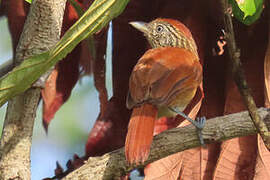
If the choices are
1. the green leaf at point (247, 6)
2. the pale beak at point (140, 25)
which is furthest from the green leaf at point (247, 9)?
the pale beak at point (140, 25)

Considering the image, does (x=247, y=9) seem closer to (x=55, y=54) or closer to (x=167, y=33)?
(x=55, y=54)

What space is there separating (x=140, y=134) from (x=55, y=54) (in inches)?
18.4

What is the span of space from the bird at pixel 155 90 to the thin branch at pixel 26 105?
35 cm

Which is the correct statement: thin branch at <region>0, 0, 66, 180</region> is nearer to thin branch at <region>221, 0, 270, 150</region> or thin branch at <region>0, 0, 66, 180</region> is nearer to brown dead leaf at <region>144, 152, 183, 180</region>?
brown dead leaf at <region>144, 152, 183, 180</region>

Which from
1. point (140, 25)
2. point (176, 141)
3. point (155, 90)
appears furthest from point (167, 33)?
point (176, 141)

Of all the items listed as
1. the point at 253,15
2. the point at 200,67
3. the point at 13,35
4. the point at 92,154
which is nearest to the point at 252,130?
the point at 253,15

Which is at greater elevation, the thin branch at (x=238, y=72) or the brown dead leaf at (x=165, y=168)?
the thin branch at (x=238, y=72)

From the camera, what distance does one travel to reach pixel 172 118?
247 cm

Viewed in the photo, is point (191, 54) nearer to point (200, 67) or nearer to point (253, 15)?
point (200, 67)

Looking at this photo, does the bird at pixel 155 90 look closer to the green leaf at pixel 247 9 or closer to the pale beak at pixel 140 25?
the pale beak at pixel 140 25

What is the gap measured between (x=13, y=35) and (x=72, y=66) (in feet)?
0.97

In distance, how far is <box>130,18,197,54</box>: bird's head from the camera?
2.48 metres

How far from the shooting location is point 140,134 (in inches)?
80.3

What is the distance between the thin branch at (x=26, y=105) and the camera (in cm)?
184
